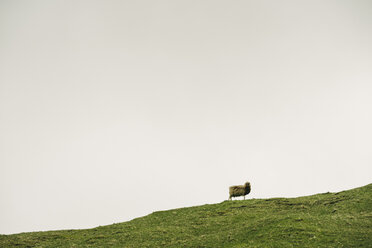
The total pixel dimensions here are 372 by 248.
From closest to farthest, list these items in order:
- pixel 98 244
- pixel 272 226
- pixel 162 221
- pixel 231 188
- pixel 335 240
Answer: pixel 335 240 < pixel 272 226 < pixel 98 244 < pixel 162 221 < pixel 231 188

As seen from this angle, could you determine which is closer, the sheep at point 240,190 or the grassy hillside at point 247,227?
the grassy hillside at point 247,227

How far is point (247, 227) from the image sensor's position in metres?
33.0

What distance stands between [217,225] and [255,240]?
349 inches

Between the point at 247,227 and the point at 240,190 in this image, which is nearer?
the point at 247,227

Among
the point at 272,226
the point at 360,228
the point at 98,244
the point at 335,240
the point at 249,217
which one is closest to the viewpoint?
the point at 335,240

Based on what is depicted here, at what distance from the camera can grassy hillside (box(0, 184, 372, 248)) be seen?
27672mm

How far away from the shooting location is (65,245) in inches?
1422

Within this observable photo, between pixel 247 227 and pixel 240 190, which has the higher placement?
pixel 240 190

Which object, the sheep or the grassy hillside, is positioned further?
the sheep

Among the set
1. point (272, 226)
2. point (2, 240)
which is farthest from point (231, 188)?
point (2, 240)

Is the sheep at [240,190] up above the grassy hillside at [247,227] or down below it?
above

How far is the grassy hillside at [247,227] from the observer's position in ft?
90.8

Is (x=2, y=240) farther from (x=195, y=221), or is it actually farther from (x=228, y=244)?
(x=228, y=244)

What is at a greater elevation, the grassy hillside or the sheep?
the sheep
